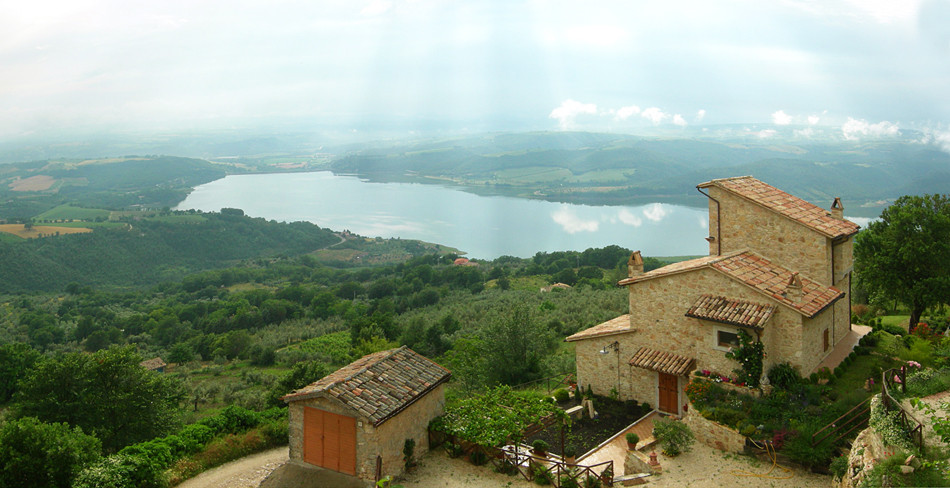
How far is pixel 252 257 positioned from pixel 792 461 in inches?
4359

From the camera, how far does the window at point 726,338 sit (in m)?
12.8

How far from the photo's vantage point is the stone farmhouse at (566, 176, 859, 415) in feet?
41.6

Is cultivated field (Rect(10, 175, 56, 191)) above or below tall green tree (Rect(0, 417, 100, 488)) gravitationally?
above

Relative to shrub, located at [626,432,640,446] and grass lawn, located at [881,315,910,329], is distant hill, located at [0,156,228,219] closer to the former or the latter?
shrub, located at [626,432,640,446]

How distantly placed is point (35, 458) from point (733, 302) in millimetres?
→ 13766

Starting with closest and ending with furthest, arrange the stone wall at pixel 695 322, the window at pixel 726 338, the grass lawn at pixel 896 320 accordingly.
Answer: the stone wall at pixel 695 322
the window at pixel 726 338
the grass lawn at pixel 896 320

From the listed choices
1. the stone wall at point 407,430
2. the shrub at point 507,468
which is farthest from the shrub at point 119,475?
the shrub at point 507,468

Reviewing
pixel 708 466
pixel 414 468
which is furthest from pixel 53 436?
pixel 708 466

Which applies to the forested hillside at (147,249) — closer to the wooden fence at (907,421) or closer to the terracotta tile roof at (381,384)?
the terracotta tile roof at (381,384)

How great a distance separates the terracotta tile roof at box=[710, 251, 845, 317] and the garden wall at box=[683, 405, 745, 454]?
115 inches

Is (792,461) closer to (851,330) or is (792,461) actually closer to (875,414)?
(875,414)

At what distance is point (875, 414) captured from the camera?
9.09 meters

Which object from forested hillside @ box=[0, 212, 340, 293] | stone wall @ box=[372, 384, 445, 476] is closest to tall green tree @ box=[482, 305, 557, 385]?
stone wall @ box=[372, 384, 445, 476]

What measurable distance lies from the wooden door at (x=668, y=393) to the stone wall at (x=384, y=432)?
554 centimetres
